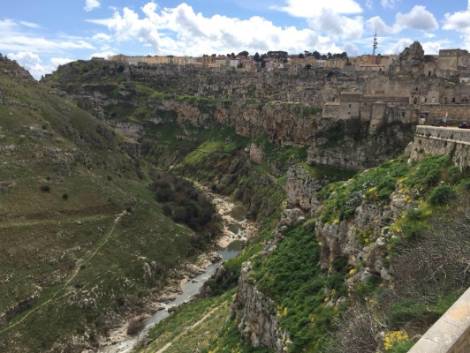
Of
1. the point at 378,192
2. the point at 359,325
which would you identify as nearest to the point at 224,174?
the point at 378,192

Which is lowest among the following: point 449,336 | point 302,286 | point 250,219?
point 250,219

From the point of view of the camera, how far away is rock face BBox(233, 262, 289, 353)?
22.9 m

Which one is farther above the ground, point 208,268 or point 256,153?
point 256,153

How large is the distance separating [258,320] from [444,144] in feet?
46.2

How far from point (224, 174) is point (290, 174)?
191 ft

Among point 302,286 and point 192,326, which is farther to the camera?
point 192,326

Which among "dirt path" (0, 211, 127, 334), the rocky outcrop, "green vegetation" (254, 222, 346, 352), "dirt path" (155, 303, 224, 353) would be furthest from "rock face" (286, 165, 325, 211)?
"dirt path" (0, 211, 127, 334)

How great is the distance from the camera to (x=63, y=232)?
59.8 meters

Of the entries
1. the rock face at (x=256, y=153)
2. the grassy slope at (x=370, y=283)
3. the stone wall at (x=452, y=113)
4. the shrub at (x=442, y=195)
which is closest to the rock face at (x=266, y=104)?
the rock face at (x=256, y=153)

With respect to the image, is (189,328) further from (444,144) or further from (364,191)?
(444,144)

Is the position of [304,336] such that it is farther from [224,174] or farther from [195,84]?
[195,84]

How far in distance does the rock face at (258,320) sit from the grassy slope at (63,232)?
26420 mm

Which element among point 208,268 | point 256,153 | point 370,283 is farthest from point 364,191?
point 256,153

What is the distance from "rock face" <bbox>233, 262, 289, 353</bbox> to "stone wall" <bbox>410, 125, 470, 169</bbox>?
11570 mm
